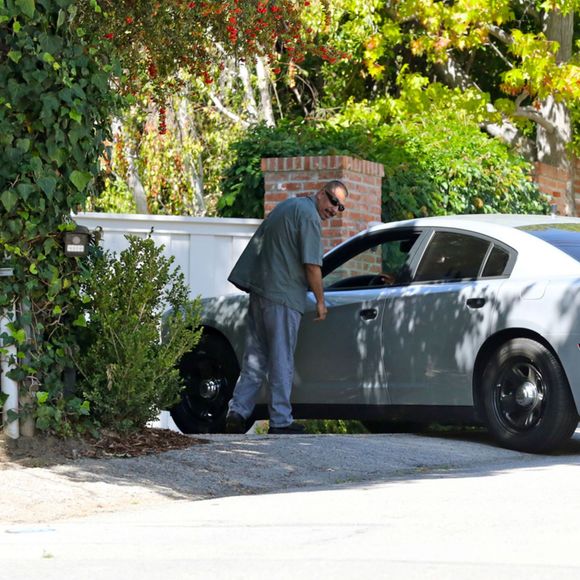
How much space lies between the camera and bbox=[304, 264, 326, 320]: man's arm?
10852mm

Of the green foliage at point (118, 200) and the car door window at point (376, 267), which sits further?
the green foliage at point (118, 200)

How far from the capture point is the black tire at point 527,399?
9773mm

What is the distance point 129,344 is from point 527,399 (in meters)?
2.70

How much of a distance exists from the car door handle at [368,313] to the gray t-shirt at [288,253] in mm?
447

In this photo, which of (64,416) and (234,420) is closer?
(64,416)

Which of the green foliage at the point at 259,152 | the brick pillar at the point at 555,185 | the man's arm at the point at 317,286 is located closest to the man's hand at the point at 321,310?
the man's arm at the point at 317,286

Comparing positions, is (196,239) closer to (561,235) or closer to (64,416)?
(561,235)

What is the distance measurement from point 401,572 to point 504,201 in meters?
11.0

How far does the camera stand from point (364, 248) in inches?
447

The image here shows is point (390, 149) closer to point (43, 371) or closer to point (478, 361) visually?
point (478, 361)

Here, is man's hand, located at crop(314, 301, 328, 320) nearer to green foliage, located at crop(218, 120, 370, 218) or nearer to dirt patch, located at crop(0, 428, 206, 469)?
dirt patch, located at crop(0, 428, 206, 469)

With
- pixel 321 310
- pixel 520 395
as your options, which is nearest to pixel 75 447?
pixel 321 310

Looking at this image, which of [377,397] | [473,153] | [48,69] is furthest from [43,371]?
[473,153]

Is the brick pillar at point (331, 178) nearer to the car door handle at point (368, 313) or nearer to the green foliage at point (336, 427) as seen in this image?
the green foliage at point (336, 427)
